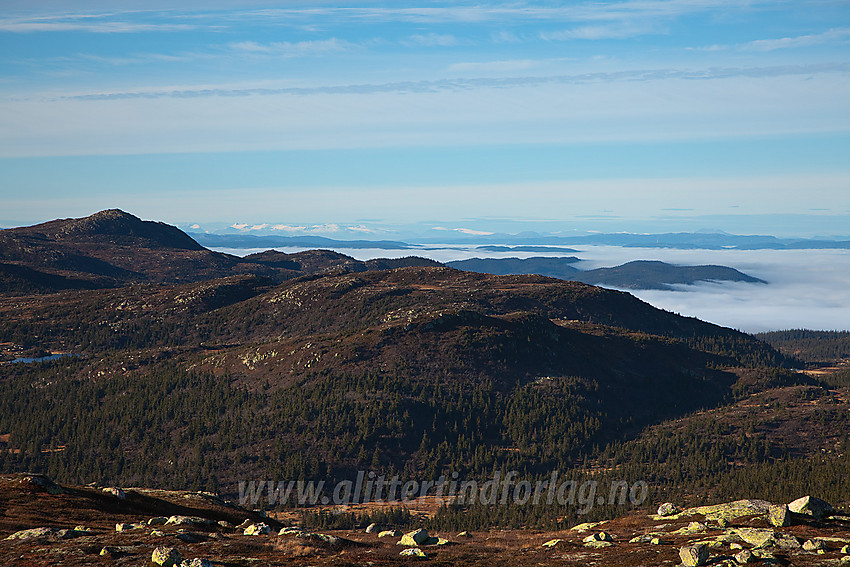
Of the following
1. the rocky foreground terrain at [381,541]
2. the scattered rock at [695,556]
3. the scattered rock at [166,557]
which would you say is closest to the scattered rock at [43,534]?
the rocky foreground terrain at [381,541]

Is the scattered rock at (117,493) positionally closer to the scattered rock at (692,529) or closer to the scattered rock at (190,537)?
the scattered rock at (190,537)

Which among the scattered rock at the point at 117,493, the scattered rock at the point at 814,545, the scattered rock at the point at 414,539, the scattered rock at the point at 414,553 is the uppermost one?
the scattered rock at the point at 814,545

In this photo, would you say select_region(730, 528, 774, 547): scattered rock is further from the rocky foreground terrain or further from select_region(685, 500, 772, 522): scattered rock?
select_region(685, 500, 772, 522): scattered rock

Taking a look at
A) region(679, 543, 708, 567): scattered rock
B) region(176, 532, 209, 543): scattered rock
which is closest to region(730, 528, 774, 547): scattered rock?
region(679, 543, 708, 567): scattered rock

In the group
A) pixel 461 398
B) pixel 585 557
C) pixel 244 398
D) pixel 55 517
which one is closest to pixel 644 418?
pixel 461 398

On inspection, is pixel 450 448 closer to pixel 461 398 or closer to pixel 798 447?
pixel 461 398

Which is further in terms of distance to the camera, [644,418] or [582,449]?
[644,418]
